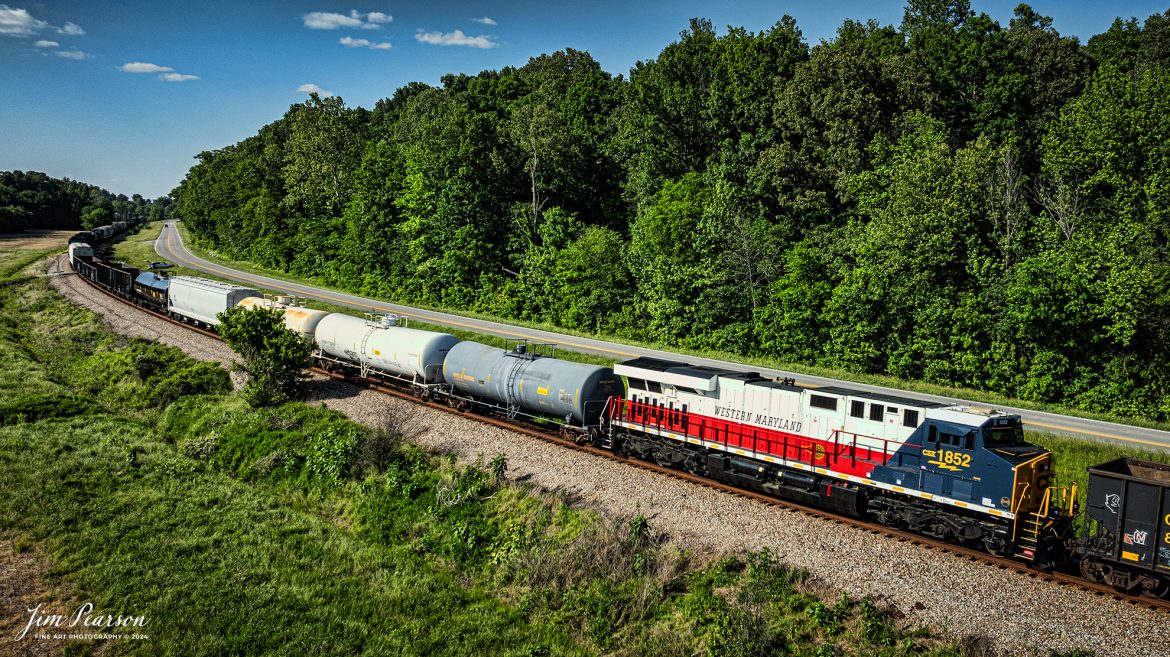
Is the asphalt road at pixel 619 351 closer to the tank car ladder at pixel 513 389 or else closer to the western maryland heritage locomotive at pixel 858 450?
the western maryland heritage locomotive at pixel 858 450

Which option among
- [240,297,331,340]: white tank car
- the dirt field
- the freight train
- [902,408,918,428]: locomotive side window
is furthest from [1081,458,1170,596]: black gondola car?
the dirt field

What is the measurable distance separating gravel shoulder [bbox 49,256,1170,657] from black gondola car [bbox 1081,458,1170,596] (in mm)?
743

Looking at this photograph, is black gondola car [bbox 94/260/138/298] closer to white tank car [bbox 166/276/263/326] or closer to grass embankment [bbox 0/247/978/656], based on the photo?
white tank car [bbox 166/276/263/326]

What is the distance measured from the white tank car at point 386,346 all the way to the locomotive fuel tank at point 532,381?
3.30 ft

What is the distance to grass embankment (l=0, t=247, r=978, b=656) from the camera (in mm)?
15086

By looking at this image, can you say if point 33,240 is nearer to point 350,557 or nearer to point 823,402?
point 350,557

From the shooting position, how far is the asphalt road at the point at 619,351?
2917cm

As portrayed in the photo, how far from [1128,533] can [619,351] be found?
30.4m

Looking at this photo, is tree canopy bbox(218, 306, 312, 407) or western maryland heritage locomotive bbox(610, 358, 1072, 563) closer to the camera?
western maryland heritage locomotive bbox(610, 358, 1072, 563)

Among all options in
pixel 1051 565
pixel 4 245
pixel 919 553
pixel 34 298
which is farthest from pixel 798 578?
pixel 4 245

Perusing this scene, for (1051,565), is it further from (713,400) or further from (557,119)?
(557,119)

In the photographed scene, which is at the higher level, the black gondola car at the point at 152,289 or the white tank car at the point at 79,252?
the white tank car at the point at 79,252

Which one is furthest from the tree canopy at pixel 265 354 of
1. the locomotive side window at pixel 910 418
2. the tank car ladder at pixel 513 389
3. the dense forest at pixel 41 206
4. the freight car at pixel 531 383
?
the dense forest at pixel 41 206

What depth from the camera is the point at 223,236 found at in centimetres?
11450
